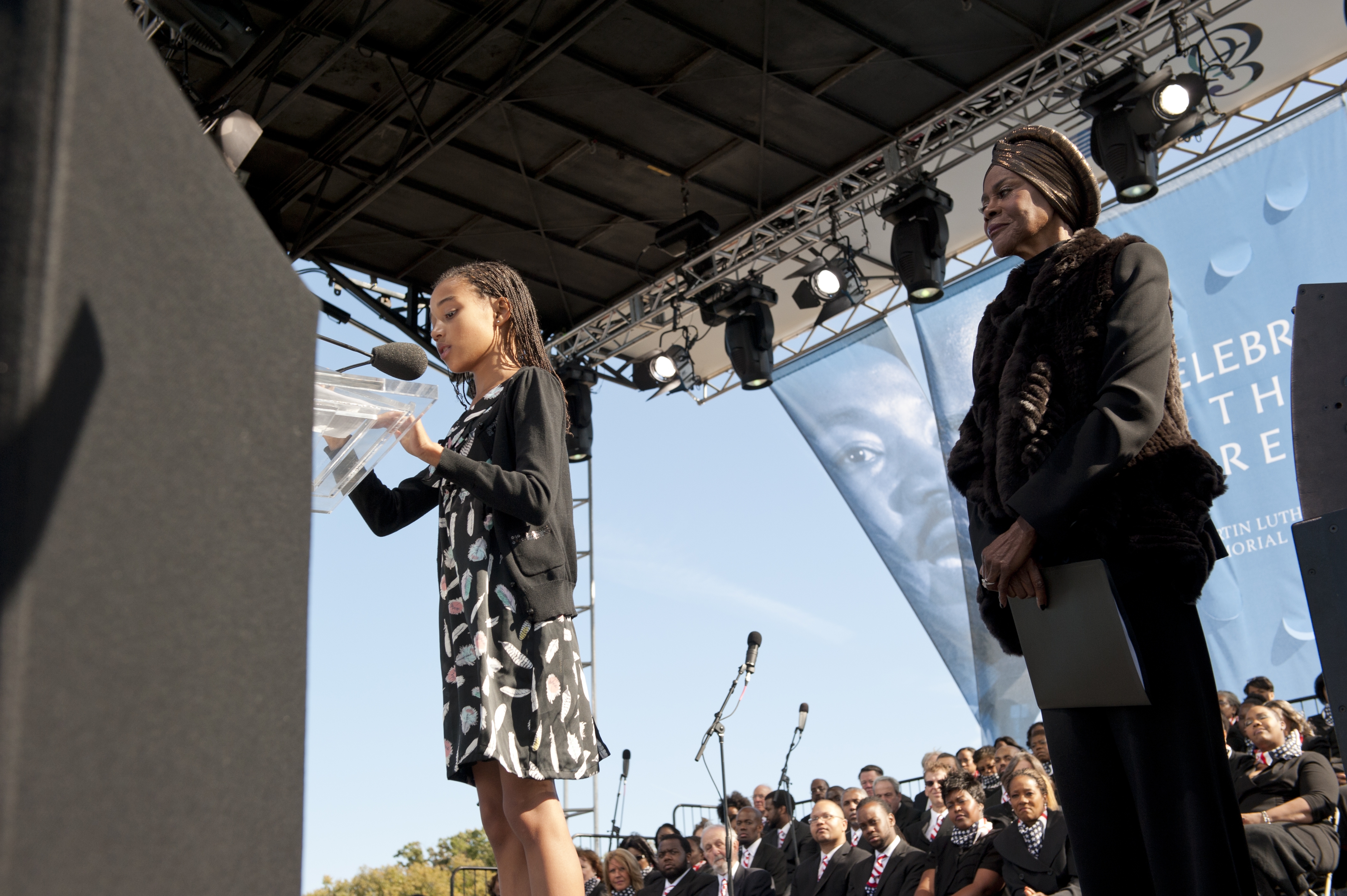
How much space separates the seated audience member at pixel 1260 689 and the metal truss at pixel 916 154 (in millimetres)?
3560

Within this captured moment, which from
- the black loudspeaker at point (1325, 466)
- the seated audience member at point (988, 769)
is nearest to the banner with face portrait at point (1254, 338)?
the seated audience member at point (988, 769)

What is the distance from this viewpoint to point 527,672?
1.96m

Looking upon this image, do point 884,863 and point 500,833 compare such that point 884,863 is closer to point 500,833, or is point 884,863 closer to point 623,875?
point 623,875

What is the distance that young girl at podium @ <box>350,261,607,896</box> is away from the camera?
1.89 meters

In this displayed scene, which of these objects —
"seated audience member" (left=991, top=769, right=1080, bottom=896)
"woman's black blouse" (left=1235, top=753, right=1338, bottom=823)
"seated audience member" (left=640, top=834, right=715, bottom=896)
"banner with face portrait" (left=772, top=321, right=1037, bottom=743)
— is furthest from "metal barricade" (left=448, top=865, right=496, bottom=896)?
"woman's black blouse" (left=1235, top=753, right=1338, bottom=823)

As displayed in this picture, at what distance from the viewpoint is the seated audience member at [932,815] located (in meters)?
7.45

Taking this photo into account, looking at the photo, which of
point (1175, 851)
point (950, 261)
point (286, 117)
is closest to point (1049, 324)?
point (1175, 851)

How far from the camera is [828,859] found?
7270 mm

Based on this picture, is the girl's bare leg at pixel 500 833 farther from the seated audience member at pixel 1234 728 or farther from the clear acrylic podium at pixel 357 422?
the seated audience member at pixel 1234 728

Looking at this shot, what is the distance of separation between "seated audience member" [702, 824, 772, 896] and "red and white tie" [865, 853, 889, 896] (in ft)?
2.48

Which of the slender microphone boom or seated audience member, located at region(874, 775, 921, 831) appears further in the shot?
seated audience member, located at region(874, 775, 921, 831)

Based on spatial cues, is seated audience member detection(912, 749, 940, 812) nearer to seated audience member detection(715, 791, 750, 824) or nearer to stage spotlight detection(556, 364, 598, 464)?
seated audience member detection(715, 791, 750, 824)

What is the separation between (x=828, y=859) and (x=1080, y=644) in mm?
5995

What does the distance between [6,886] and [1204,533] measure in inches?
69.1
